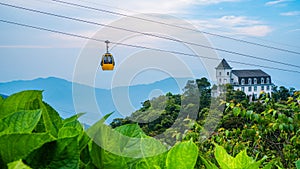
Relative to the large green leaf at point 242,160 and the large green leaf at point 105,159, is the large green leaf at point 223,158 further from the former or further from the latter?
the large green leaf at point 105,159

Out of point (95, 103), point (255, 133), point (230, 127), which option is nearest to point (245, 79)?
point (230, 127)

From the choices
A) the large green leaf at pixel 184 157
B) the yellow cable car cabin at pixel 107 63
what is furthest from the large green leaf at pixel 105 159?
the yellow cable car cabin at pixel 107 63

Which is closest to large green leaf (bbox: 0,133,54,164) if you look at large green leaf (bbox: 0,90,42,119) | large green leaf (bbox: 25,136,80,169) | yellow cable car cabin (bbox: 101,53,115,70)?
large green leaf (bbox: 25,136,80,169)

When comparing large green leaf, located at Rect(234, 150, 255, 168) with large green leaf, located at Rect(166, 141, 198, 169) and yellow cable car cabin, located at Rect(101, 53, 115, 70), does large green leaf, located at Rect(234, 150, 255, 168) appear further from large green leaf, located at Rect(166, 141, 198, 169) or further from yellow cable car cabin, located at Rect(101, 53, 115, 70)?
yellow cable car cabin, located at Rect(101, 53, 115, 70)

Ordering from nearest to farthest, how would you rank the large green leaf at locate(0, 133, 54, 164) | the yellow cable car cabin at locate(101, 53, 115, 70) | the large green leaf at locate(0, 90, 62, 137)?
1. the large green leaf at locate(0, 133, 54, 164)
2. the large green leaf at locate(0, 90, 62, 137)
3. the yellow cable car cabin at locate(101, 53, 115, 70)

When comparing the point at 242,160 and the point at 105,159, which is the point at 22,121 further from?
the point at 242,160

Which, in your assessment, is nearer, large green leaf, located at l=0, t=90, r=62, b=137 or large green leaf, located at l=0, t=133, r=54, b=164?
large green leaf, located at l=0, t=133, r=54, b=164
